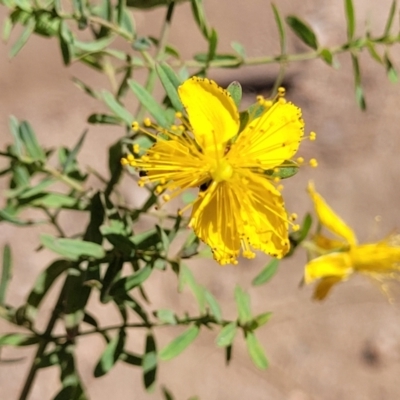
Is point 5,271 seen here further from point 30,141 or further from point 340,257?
point 340,257

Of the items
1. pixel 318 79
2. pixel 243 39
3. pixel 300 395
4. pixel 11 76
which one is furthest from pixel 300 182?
pixel 11 76

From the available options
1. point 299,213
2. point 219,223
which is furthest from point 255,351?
point 299,213

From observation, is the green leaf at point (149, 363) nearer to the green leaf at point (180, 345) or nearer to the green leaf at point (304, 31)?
the green leaf at point (180, 345)

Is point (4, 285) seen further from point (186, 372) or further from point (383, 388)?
point (383, 388)

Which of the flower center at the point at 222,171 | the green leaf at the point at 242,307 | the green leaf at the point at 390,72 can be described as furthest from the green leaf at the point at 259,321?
the green leaf at the point at 390,72

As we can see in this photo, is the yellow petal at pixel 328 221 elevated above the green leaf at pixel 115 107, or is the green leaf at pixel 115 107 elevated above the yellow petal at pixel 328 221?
the green leaf at pixel 115 107

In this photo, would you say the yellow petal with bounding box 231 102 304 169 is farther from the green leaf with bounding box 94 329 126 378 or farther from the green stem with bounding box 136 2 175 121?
the green leaf with bounding box 94 329 126 378
